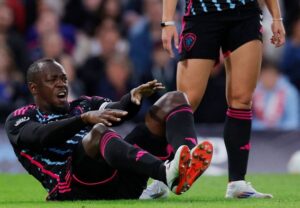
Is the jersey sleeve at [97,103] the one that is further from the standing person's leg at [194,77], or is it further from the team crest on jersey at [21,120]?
the standing person's leg at [194,77]

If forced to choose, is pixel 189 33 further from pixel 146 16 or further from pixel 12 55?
pixel 146 16

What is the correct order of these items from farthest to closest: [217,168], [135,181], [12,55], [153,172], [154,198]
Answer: [12,55], [217,168], [154,198], [135,181], [153,172]

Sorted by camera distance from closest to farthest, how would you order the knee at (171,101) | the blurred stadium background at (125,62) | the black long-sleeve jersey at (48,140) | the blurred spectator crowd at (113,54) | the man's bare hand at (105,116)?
the man's bare hand at (105,116)
the knee at (171,101)
the black long-sleeve jersey at (48,140)
the blurred stadium background at (125,62)
the blurred spectator crowd at (113,54)

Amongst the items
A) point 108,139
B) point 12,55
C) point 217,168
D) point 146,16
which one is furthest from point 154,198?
point 146,16

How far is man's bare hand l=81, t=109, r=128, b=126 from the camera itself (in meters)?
5.39

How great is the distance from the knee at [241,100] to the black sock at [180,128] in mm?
995

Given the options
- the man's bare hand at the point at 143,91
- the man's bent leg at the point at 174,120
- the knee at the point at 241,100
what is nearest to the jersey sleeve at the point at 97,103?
the man's bare hand at the point at 143,91

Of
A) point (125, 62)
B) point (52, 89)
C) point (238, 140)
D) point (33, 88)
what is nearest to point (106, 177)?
point (52, 89)

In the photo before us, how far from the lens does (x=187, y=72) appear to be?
6.51 metres

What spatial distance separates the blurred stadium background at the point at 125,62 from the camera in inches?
418

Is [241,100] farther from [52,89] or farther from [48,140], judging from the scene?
[48,140]

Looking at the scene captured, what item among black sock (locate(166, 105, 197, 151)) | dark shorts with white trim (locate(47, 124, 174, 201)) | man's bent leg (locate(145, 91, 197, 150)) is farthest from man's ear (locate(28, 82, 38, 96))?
black sock (locate(166, 105, 197, 151))

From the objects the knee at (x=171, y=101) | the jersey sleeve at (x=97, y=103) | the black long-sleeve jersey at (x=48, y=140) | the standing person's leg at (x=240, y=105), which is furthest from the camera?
the standing person's leg at (x=240, y=105)

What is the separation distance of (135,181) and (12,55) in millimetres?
6219
